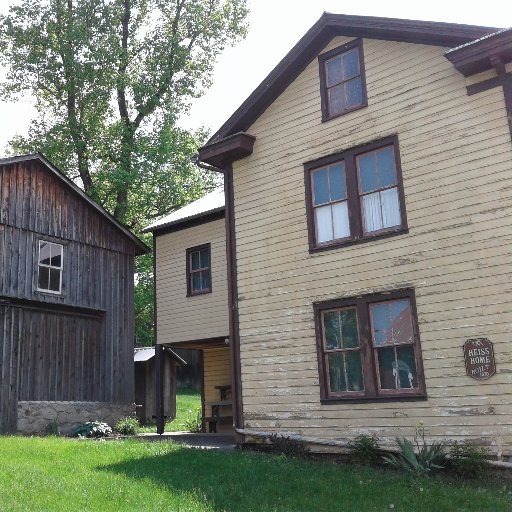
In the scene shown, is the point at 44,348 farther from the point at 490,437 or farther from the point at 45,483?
the point at 490,437

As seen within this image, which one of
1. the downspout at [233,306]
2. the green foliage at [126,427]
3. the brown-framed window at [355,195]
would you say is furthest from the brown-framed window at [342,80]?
the green foliage at [126,427]

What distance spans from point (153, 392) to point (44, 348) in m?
9.42

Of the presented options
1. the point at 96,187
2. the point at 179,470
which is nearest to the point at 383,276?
the point at 179,470

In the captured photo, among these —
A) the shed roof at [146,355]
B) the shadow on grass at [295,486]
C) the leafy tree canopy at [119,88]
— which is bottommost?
the shadow on grass at [295,486]

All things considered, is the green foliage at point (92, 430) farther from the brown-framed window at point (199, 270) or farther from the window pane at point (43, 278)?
the brown-framed window at point (199, 270)

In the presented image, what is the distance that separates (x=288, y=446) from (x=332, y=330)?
7.88 ft

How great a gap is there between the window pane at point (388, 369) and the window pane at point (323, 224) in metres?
2.59

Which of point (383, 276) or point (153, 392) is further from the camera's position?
point (153, 392)

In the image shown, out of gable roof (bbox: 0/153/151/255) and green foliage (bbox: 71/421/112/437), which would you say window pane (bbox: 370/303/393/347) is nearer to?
green foliage (bbox: 71/421/112/437)

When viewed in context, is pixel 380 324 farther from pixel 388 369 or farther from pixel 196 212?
pixel 196 212

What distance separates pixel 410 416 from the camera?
37.1 feet

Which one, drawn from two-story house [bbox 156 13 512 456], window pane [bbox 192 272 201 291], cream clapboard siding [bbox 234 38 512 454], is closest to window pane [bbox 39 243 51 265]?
window pane [bbox 192 272 201 291]

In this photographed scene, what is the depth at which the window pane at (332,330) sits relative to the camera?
41.3ft

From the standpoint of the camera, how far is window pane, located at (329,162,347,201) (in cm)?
1305
